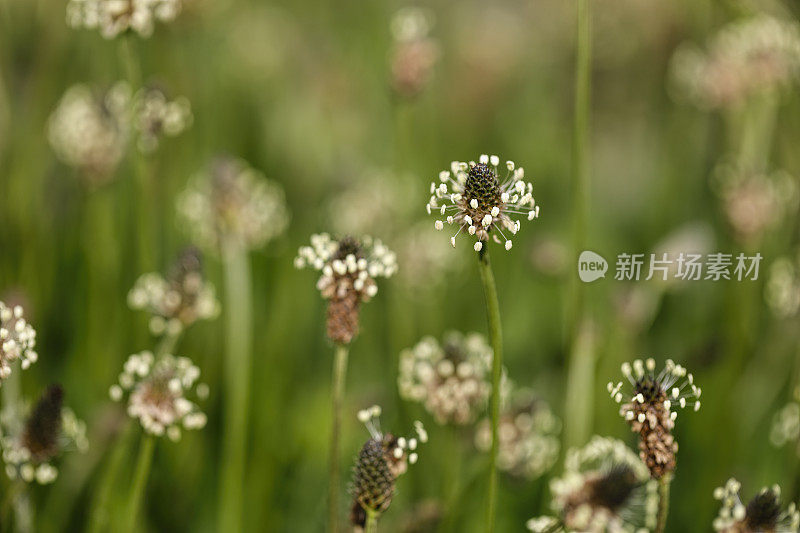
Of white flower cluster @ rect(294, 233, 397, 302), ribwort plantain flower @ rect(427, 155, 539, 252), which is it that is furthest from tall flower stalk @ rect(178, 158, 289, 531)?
ribwort plantain flower @ rect(427, 155, 539, 252)

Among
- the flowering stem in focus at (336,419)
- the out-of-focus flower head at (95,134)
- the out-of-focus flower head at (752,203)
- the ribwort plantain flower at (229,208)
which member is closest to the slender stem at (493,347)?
the flowering stem in focus at (336,419)

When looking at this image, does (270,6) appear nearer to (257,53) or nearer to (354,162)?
(257,53)

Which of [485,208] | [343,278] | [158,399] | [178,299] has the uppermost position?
[485,208]

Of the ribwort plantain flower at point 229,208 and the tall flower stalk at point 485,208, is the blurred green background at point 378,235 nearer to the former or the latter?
the ribwort plantain flower at point 229,208

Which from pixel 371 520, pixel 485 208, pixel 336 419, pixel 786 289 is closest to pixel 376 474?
pixel 371 520

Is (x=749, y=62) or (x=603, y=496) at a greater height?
(x=749, y=62)

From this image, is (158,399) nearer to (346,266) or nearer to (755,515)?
(346,266)
